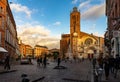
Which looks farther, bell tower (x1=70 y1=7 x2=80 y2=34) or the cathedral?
bell tower (x1=70 y1=7 x2=80 y2=34)

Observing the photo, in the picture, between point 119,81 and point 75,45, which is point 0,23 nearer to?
point 119,81

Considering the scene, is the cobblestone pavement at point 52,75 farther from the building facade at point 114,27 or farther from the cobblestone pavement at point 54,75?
the building facade at point 114,27

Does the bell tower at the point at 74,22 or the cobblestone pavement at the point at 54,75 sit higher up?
the bell tower at the point at 74,22

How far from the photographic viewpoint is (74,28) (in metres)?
145

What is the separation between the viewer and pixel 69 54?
462ft

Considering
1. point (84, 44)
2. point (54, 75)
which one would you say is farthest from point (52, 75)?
point (84, 44)

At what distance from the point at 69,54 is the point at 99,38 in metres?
17.6

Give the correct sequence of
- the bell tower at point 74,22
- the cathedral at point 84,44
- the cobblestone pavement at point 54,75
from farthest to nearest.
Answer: the bell tower at point 74,22 < the cathedral at point 84,44 < the cobblestone pavement at point 54,75

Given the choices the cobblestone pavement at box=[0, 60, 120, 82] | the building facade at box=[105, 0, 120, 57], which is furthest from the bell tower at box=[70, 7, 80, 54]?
the cobblestone pavement at box=[0, 60, 120, 82]

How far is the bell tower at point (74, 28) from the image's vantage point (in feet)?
456

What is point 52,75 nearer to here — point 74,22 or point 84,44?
point 84,44

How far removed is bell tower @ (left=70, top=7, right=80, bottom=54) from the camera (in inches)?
5477

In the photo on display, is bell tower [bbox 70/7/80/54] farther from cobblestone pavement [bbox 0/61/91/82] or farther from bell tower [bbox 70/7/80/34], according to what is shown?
cobblestone pavement [bbox 0/61/91/82]

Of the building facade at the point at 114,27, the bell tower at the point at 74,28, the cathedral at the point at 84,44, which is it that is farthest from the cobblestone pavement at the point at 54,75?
the bell tower at the point at 74,28
